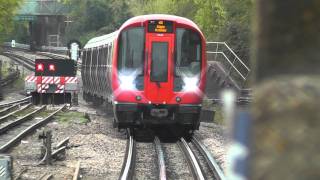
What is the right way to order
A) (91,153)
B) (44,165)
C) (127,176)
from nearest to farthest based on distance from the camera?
1. (127,176)
2. (44,165)
3. (91,153)

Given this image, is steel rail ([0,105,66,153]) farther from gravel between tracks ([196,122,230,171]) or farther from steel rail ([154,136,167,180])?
gravel between tracks ([196,122,230,171])

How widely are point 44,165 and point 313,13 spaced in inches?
486

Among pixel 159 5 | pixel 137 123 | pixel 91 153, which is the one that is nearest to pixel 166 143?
pixel 137 123

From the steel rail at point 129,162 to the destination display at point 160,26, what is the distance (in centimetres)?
304

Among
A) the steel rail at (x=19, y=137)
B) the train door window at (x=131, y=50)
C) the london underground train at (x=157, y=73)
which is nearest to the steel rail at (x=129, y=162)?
the london underground train at (x=157, y=73)

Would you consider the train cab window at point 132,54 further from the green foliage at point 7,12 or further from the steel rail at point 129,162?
the green foliage at point 7,12

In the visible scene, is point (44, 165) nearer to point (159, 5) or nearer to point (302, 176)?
point (302, 176)

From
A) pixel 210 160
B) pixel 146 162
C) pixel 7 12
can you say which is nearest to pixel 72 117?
pixel 146 162

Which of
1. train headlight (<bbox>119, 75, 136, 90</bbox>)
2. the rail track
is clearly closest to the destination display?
train headlight (<bbox>119, 75, 136, 90</bbox>)

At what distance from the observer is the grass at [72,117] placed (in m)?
24.1

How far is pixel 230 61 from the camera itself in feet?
103

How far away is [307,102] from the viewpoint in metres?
1.48

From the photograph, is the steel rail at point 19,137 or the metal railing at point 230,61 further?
the metal railing at point 230,61

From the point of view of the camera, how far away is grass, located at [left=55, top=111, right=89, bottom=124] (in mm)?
24056
